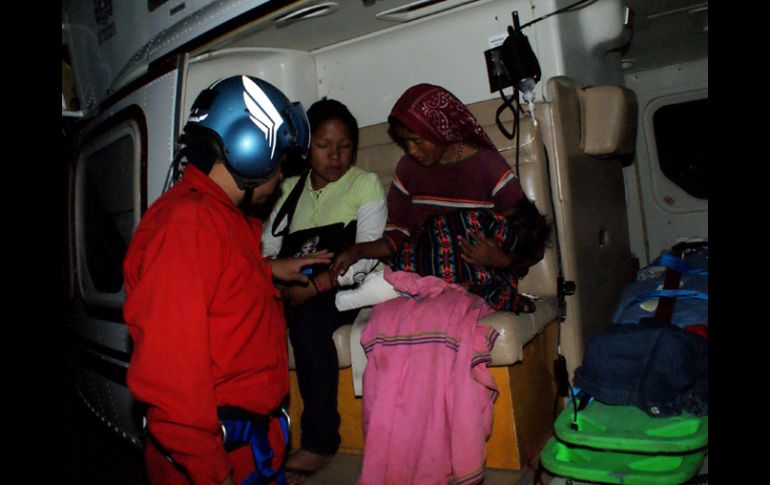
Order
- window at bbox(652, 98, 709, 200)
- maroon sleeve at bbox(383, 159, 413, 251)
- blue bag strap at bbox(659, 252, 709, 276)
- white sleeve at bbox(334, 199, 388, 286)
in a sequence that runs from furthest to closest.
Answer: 1. window at bbox(652, 98, 709, 200)
2. blue bag strap at bbox(659, 252, 709, 276)
3. maroon sleeve at bbox(383, 159, 413, 251)
4. white sleeve at bbox(334, 199, 388, 286)

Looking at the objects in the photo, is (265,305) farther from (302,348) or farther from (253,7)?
(253,7)

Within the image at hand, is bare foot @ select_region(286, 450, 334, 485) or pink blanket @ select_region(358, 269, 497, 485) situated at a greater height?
pink blanket @ select_region(358, 269, 497, 485)

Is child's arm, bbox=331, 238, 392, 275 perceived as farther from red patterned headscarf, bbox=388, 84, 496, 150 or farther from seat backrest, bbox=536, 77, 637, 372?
seat backrest, bbox=536, 77, 637, 372

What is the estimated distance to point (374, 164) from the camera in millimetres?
3533

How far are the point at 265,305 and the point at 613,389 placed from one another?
153 cm

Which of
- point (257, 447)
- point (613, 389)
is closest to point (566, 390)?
point (613, 389)

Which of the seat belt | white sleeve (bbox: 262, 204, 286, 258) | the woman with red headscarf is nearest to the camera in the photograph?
the seat belt

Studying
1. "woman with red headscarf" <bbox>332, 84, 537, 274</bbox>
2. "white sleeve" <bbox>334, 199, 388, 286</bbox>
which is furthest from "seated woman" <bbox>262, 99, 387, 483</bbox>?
"woman with red headscarf" <bbox>332, 84, 537, 274</bbox>

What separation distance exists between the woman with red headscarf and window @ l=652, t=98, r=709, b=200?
8.73ft

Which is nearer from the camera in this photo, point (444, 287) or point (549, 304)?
point (444, 287)

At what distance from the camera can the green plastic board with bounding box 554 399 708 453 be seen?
2104 mm

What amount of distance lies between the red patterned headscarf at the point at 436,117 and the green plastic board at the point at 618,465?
1494 millimetres

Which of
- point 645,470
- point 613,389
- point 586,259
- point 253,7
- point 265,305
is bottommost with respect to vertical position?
point 645,470

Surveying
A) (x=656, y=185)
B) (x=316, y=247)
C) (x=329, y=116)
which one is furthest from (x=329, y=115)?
(x=656, y=185)
